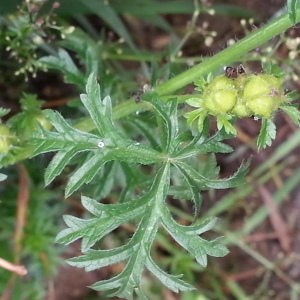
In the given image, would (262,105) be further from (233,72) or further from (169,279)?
(169,279)

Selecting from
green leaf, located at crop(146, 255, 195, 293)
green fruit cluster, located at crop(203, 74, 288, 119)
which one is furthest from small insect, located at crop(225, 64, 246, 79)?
green leaf, located at crop(146, 255, 195, 293)

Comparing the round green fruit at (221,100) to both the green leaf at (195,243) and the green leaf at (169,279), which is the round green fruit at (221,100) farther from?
the green leaf at (169,279)

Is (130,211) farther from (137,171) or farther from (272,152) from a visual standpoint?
(272,152)

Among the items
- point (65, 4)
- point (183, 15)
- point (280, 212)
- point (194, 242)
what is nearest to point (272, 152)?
point (280, 212)

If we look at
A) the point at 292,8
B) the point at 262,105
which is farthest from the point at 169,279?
the point at 292,8

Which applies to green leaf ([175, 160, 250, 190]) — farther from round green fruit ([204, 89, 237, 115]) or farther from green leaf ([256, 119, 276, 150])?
round green fruit ([204, 89, 237, 115])
